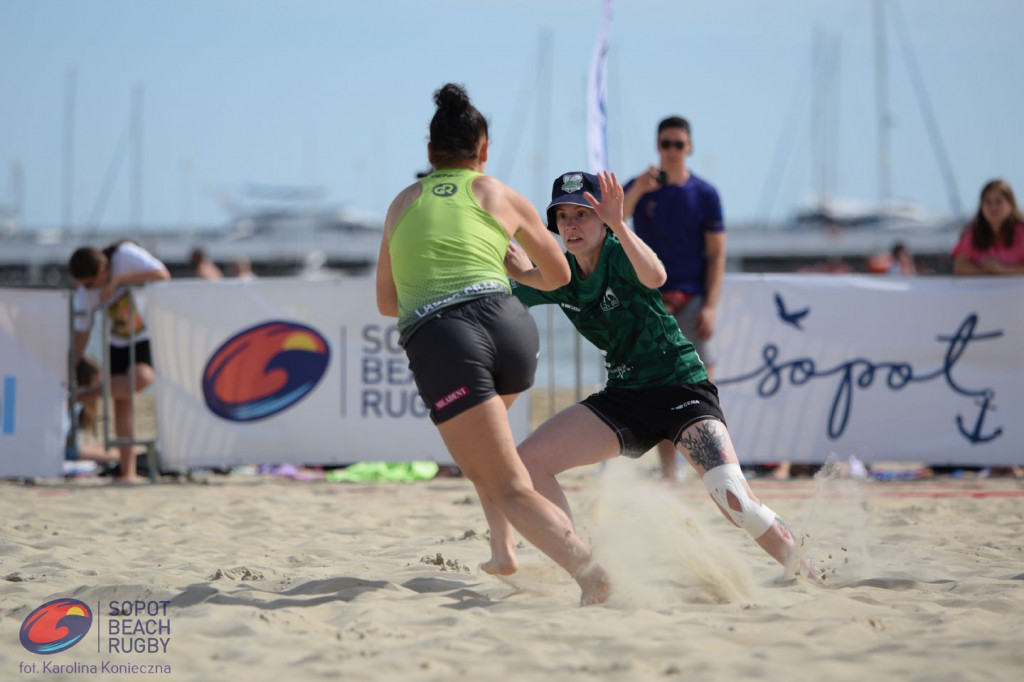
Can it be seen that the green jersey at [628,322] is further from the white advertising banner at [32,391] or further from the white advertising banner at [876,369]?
the white advertising banner at [32,391]

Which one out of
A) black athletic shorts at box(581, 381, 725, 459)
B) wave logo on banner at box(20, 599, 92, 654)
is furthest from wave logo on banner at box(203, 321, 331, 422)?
black athletic shorts at box(581, 381, 725, 459)

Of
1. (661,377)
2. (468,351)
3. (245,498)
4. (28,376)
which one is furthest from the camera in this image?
(28,376)

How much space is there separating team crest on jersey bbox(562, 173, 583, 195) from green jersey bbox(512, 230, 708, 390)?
27cm

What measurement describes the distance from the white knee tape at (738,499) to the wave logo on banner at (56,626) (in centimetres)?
223

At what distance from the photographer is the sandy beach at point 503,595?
124 inches

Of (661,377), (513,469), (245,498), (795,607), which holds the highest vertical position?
(661,377)

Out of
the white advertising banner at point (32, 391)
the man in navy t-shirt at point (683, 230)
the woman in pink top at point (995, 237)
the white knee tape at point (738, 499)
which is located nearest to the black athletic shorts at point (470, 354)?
the white knee tape at point (738, 499)

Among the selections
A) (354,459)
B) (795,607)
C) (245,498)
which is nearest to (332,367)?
(354,459)

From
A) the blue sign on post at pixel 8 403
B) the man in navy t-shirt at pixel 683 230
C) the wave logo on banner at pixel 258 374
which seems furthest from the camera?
the wave logo on banner at pixel 258 374

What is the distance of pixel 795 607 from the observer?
3.78m

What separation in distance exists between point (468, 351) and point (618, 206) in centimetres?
79

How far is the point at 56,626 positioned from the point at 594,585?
181cm

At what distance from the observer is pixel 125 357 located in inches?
319

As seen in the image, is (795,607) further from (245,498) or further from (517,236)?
(245,498)
